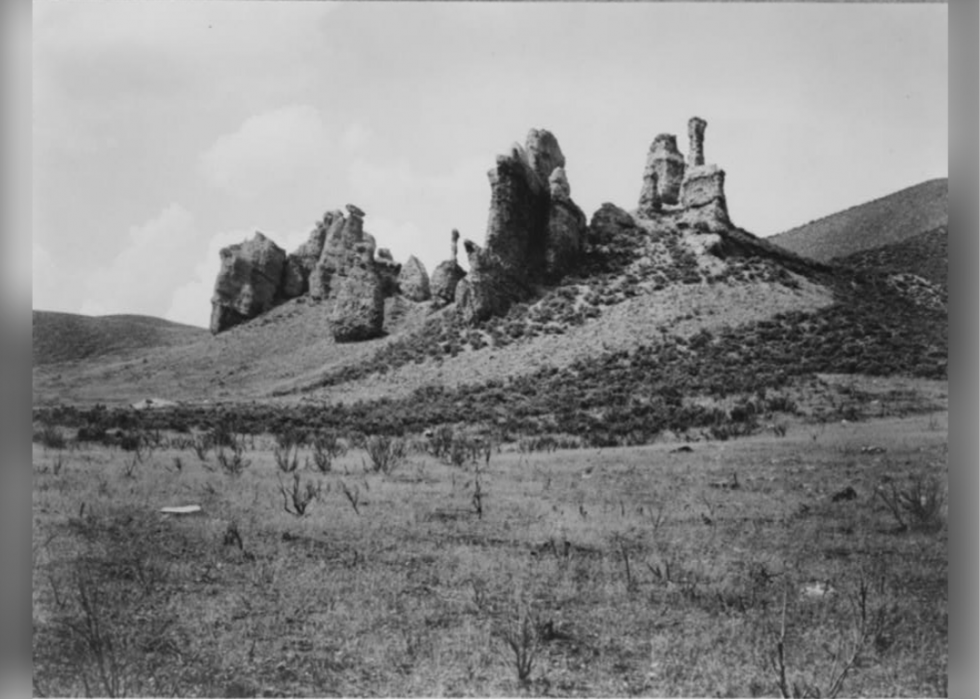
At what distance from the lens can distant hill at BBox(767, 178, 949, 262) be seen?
1969 inches

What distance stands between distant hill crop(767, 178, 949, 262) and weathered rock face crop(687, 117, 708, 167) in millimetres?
9656

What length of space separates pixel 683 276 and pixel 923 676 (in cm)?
2928

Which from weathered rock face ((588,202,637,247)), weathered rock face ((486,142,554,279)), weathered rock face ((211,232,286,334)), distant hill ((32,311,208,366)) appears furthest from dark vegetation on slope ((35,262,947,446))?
distant hill ((32,311,208,366))

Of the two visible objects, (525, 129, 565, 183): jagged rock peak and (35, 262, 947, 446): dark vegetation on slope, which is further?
(525, 129, 565, 183): jagged rock peak

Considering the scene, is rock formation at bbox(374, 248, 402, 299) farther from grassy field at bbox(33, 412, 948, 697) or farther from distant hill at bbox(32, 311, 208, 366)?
grassy field at bbox(33, 412, 948, 697)

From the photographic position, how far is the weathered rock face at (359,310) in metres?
41.4

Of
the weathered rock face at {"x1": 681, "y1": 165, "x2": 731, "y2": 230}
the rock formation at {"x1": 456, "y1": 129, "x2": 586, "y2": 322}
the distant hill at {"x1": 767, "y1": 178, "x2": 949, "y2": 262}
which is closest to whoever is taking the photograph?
the rock formation at {"x1": 456, "y1": 129, "x2": 586, "y2": 322}

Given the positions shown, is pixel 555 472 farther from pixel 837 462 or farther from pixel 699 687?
pixel 699 687

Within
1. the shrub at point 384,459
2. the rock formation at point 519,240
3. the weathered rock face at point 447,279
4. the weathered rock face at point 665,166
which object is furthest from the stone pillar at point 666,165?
the shrub at point 384,459

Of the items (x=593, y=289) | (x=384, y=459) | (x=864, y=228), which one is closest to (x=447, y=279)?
(x=593, y=289)

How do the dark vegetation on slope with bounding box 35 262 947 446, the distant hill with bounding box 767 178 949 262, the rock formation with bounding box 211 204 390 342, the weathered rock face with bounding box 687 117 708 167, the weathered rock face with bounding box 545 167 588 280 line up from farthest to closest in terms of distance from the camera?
the rock formation with bounding box 211 204 390 342, the distant hill with bounding box 767 178 949 262, the weathered rock face with bounding box 687 117 708 167, the weathered rock face with bounding box 545 167 588 280, the dark vegetation on slope with bounding box 35 262 947 446

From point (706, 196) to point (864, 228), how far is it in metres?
34.0

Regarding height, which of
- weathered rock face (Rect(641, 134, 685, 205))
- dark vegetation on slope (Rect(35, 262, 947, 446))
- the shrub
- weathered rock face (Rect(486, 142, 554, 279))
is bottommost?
the shrub
